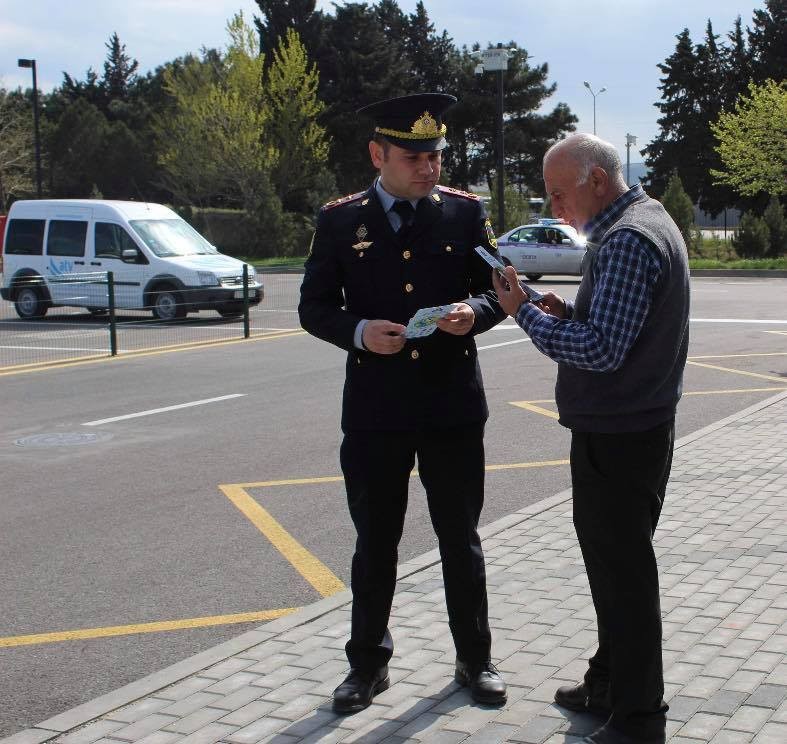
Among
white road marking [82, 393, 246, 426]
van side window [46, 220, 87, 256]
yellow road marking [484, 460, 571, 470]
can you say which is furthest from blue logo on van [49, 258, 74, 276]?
yellow road marking [484, 460, 571, 470]

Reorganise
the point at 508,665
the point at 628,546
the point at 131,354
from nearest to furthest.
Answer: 1. the point at 628,546
2. the point at 508,665
3. the point at 131,354

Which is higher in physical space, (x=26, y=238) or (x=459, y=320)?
(x=26, y=238)

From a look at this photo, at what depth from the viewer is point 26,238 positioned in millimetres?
21234

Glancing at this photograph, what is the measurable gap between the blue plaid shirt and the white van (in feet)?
50.6

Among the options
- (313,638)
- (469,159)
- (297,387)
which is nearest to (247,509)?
(313,638)

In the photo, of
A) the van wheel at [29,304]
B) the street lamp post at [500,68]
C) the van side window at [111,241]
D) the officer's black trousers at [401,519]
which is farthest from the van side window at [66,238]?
the street lamp post at [500,68]

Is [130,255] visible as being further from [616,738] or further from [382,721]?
[616,738]

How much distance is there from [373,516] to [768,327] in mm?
14856

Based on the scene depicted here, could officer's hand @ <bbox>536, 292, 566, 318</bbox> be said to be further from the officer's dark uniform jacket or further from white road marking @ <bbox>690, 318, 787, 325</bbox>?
white road marking @ <bbox>690, 318, 787, 325</bbox>

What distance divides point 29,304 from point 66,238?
53.9 inches

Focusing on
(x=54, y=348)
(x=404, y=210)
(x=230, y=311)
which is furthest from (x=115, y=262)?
(x=404, y=210)

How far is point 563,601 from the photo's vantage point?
496cm

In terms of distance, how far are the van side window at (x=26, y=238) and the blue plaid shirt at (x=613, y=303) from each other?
19136 mm

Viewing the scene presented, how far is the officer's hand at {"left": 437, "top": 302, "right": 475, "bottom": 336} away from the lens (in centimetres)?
367
